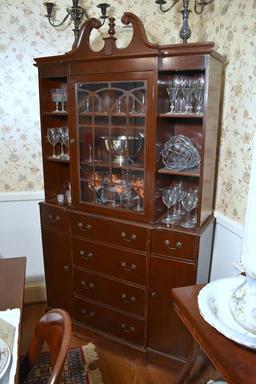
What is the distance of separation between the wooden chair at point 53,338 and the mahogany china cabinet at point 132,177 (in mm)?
809

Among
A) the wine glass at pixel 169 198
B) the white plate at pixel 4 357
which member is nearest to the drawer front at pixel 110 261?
the wine glass at pixel 169 198

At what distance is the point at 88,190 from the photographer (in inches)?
76.5

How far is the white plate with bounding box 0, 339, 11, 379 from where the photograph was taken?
893mm

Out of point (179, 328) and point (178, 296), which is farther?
point (179, 328)

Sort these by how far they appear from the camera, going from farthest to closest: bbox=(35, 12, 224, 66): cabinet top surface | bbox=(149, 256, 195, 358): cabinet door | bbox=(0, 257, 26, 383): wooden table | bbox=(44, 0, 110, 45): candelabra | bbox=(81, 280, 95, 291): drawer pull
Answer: bbox=(81, 280, 95, 291): drawer pull < bbox=(44, 0, 110, 45): candelabra < bbox=(149, 256, 195, 358): cabinet door < bbox=(35, 12, 224, 66): cabinet top surface < bbox=(0, 257, 26, 383): wooden table

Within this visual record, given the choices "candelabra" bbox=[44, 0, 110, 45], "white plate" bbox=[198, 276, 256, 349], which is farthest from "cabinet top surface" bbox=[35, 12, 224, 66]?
"white plate" bbox=[198, 276, 256, 349]

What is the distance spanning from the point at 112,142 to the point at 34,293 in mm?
1445

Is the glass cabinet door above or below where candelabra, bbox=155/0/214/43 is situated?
below

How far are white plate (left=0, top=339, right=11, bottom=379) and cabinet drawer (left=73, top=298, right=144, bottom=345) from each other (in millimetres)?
1072

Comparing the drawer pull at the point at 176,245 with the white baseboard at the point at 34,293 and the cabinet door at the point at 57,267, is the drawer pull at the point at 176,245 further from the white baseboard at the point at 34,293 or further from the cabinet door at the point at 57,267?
the white baseboard at the point at 34,293

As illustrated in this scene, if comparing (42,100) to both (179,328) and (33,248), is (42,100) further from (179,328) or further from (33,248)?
(179,328)

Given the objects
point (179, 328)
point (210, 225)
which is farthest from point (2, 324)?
point (210, 225)

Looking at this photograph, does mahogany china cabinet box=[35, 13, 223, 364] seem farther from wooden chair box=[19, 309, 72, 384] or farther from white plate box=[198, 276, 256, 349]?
wooden chair box=[19, 309, 72, 384]

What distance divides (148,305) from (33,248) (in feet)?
3.51
